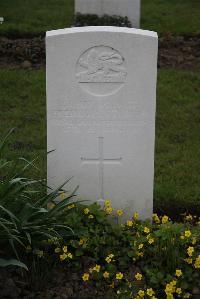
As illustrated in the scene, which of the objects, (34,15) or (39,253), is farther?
(34,15)

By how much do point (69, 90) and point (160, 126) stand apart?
295cm

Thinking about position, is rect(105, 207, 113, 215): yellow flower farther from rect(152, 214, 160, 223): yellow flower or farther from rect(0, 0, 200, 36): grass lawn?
rect(0, 0, 200, 36): grass lawn

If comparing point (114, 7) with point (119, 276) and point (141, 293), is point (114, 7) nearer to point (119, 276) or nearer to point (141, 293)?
point (119, 276)

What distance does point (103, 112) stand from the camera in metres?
4.73

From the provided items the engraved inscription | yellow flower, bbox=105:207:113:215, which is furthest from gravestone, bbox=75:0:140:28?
yellow flower, bbox=105:207:113:215

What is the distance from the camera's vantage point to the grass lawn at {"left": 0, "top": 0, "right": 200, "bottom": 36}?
35.1 ft

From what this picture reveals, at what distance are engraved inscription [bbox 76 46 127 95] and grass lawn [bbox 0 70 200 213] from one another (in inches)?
52.9

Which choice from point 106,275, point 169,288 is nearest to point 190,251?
point 169,288

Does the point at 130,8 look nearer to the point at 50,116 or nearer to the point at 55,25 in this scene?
the point at 55,25

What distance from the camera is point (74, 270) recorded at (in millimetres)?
4336

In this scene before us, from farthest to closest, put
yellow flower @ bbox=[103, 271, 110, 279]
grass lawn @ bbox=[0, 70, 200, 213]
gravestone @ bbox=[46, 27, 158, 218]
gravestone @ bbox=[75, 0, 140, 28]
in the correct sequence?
gravestone @ bbox=[75, 0, 140, 28]
grass lawn @ bbox=[0, 70, 200, 213]
gravestone @ bbox=[46, 27, 158, 218]
yellow flower @ bbox=[103, 271, 110, 279]

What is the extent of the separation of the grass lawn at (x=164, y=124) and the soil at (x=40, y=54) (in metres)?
0.35

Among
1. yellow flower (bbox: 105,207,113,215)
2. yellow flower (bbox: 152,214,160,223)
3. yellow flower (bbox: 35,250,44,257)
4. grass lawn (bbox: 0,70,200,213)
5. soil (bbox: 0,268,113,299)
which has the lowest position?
soil (bbox: 0,268,113,299)

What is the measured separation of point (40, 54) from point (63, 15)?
2.66 meters
